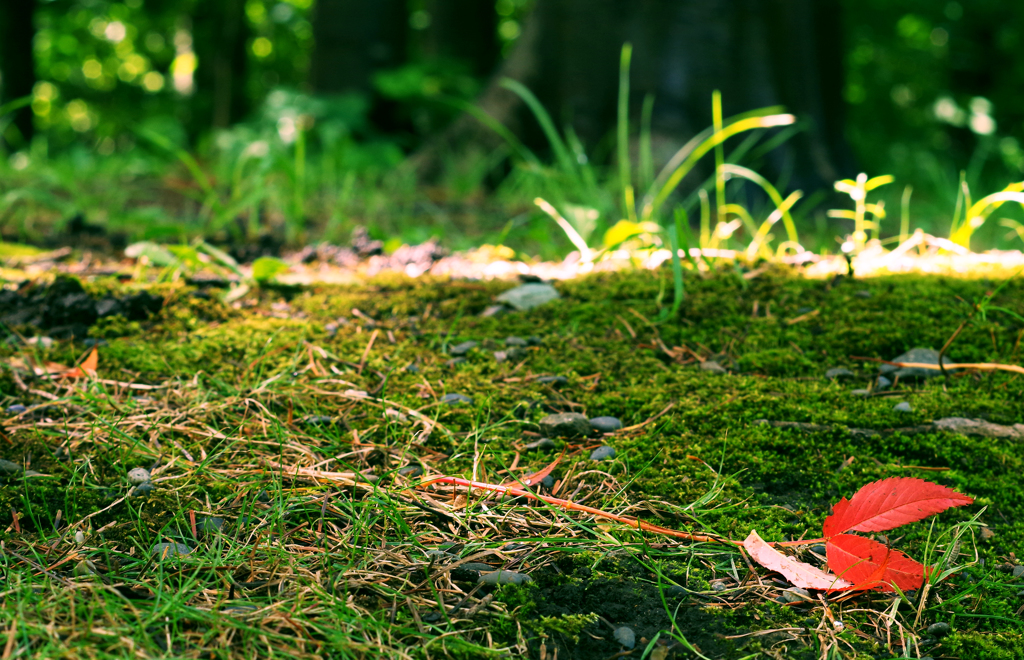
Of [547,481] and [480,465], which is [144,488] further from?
[547,481]

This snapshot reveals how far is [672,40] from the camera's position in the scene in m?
3.99

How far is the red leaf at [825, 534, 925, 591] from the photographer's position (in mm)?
1061

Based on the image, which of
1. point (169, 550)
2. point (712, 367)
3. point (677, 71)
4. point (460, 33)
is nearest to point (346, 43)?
point (460, 33)

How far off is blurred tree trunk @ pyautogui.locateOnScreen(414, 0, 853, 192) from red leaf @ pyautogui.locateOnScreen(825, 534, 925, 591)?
3.14 metres

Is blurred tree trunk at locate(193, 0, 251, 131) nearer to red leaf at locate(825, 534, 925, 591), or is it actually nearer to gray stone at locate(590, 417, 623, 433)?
gray stone at locate(590, 417, 623, 433)

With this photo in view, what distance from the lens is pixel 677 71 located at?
400 centimetres

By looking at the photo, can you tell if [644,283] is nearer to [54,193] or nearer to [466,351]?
[466,351]

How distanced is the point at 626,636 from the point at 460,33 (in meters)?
9.54

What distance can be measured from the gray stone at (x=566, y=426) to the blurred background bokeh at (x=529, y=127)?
1.12 meters

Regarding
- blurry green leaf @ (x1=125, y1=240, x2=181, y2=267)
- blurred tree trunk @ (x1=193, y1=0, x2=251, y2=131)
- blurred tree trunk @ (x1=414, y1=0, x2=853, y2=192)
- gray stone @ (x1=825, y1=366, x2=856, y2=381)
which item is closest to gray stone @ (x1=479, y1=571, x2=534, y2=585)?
gray stone @ (x1=825, y1=366, x2=856, y2=381)

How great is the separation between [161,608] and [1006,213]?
6007 mm

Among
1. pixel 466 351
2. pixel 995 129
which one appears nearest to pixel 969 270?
pixel 466 351

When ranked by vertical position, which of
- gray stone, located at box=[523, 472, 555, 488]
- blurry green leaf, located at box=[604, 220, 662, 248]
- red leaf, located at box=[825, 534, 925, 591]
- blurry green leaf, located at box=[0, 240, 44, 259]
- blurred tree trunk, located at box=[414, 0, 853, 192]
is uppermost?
blurred tree trunk, located at box=[414, 0, 853, 192]

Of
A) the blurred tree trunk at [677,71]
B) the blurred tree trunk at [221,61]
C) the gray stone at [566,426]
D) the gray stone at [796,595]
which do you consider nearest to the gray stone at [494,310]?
the gray stone at [566,426]
